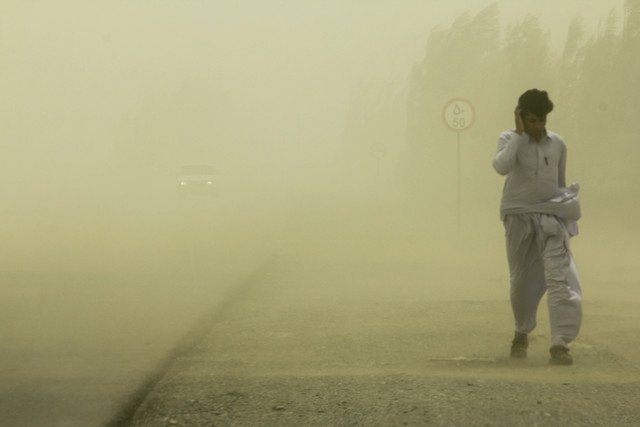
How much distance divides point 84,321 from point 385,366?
11.5ft

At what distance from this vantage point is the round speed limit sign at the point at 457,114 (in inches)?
692

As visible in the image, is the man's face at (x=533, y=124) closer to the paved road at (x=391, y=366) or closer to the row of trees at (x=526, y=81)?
the paved road at (x=391, y=366)

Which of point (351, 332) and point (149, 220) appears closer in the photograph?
point (351, 332)

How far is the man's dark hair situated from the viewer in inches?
247

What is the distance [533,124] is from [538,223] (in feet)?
2.34

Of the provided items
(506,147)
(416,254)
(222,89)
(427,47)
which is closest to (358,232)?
(416,254)

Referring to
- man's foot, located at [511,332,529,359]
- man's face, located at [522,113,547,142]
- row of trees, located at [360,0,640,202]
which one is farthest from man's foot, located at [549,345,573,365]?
row of trees, located at [360,0,640,202]

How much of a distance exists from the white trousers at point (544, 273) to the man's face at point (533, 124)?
599 millimetres

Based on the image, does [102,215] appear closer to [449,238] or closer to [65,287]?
[449,238]

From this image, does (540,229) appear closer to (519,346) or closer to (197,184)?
(519,346)

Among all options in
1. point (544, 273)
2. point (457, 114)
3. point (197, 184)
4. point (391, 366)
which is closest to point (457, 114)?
point (457, 114)

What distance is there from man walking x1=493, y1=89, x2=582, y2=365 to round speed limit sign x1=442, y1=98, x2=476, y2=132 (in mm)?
11115

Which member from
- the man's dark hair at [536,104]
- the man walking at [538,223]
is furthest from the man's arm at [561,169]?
the man's dark hair at [536,104]

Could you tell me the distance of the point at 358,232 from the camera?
2138 centimetres
